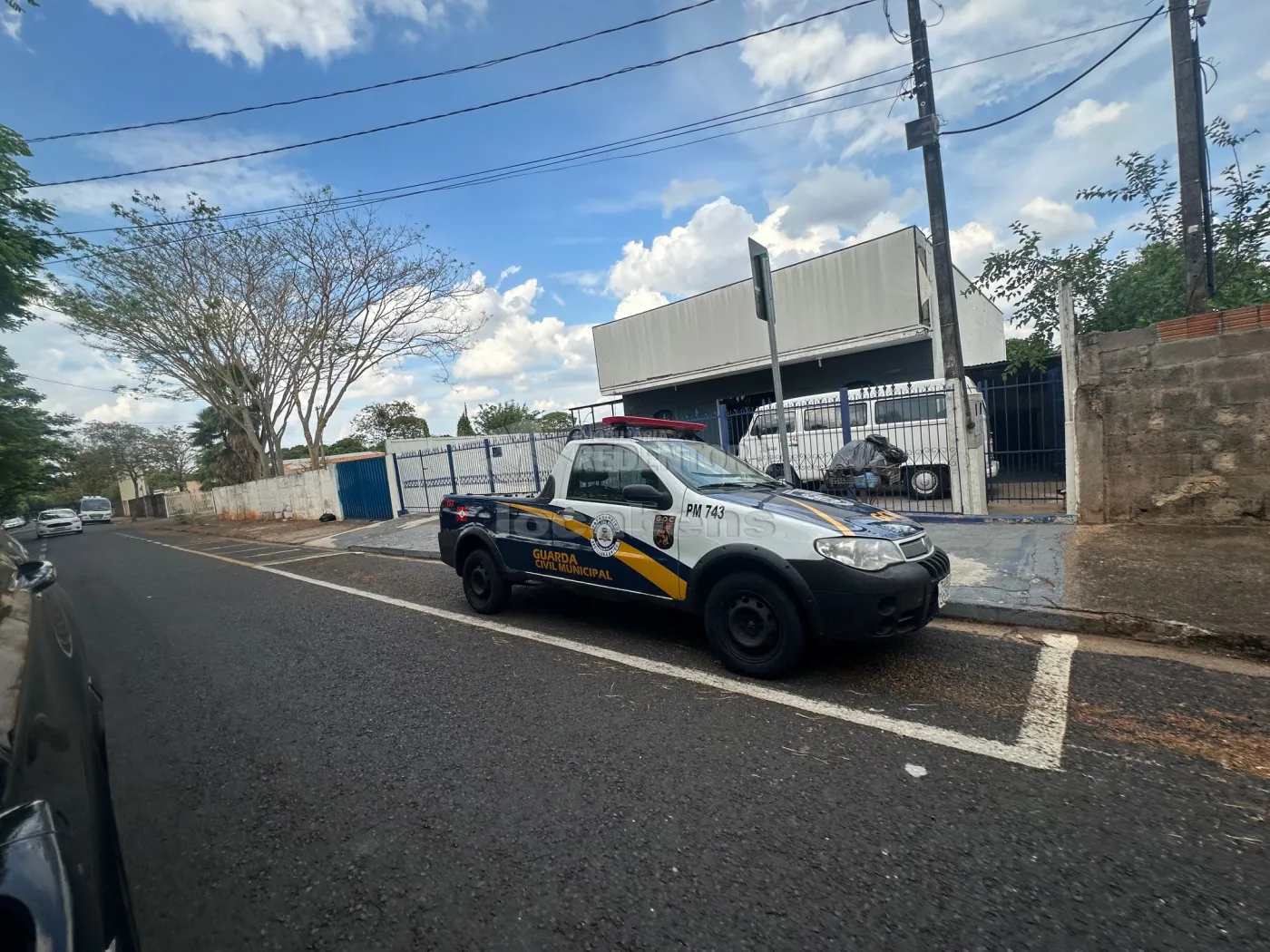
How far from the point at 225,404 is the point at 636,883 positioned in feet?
82.9

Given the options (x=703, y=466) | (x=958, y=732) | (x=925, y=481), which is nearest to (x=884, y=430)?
(x=925, y=481)

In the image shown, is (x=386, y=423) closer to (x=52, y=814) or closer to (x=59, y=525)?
(x=59, y=525)

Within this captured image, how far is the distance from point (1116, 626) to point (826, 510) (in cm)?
226

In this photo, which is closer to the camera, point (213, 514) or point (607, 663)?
point (607, 663)

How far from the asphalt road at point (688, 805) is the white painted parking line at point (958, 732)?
0.04 m

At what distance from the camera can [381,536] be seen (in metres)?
12.0

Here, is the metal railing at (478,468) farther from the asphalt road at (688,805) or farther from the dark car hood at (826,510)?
the asphalt road at (688,805)

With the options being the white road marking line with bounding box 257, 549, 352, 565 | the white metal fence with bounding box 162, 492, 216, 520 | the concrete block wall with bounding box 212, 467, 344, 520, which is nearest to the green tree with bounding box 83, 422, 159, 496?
the white metal fence with bounding box 162, 492, 216, 520

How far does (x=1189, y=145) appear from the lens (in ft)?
21.5

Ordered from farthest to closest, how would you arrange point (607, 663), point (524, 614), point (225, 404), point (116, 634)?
point (225, 404) → point (116, 634) → point (524, 614) → point (607, 663)

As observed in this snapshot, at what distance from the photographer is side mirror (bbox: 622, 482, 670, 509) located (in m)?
3.96

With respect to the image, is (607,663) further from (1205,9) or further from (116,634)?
(1205,9)

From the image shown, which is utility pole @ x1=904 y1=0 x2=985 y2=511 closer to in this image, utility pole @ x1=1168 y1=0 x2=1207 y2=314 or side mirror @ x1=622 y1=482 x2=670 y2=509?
utility pole @ x1=1168 y1=0 x2=1207 y2=314

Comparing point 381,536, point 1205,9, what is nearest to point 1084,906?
point 1205,9
